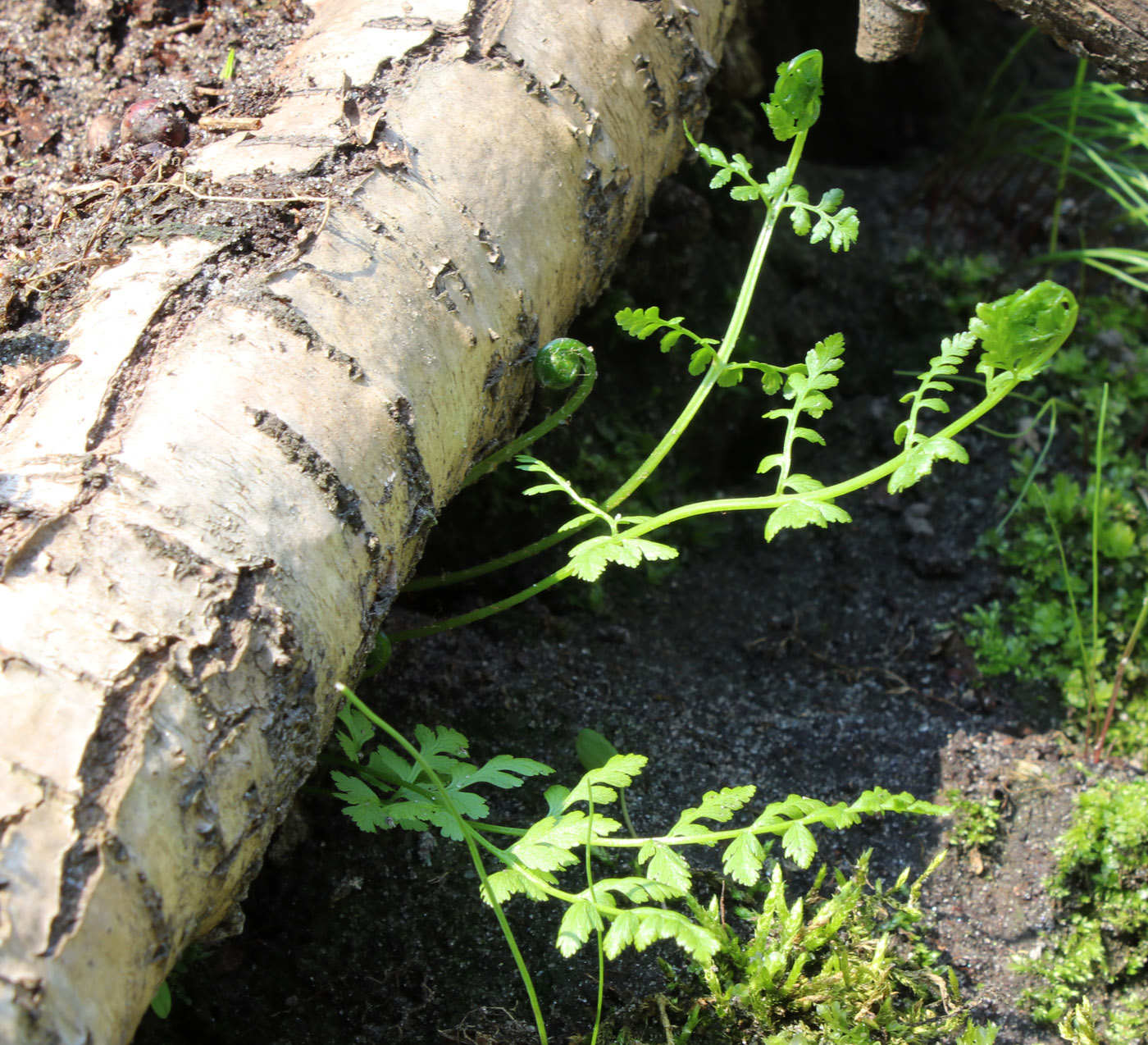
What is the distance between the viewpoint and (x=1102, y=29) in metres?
2.05

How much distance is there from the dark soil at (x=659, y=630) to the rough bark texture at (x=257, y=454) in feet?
0.46

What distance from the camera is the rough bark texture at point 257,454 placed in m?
1.10

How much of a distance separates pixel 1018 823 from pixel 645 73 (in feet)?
6.27

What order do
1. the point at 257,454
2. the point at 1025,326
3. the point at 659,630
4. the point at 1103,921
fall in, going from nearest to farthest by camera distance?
the point at 257,454 < the point at 1025,326 < the point at 1103,921 < the point at 659,630

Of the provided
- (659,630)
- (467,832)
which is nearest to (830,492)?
(467,832)

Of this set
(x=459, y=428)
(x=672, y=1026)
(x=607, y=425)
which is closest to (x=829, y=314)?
(x=607, y=425)

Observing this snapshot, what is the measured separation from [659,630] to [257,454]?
1389mm

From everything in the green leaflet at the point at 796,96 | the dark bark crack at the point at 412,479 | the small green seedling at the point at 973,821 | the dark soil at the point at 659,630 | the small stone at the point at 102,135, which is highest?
the small stone at the point at 102,135

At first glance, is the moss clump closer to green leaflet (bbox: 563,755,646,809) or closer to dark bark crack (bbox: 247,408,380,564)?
green leaflet (bbox: 563,755,646,809)

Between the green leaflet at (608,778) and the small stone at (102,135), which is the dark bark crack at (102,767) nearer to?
the green leaflet at (608,778)

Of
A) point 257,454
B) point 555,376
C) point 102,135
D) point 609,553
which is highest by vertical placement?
point 102,135

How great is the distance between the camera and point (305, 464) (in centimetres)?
139

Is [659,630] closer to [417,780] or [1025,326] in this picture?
[417,780]

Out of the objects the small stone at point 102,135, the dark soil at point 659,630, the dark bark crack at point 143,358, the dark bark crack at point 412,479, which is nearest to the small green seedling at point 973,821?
the dark soil at point 659,630
